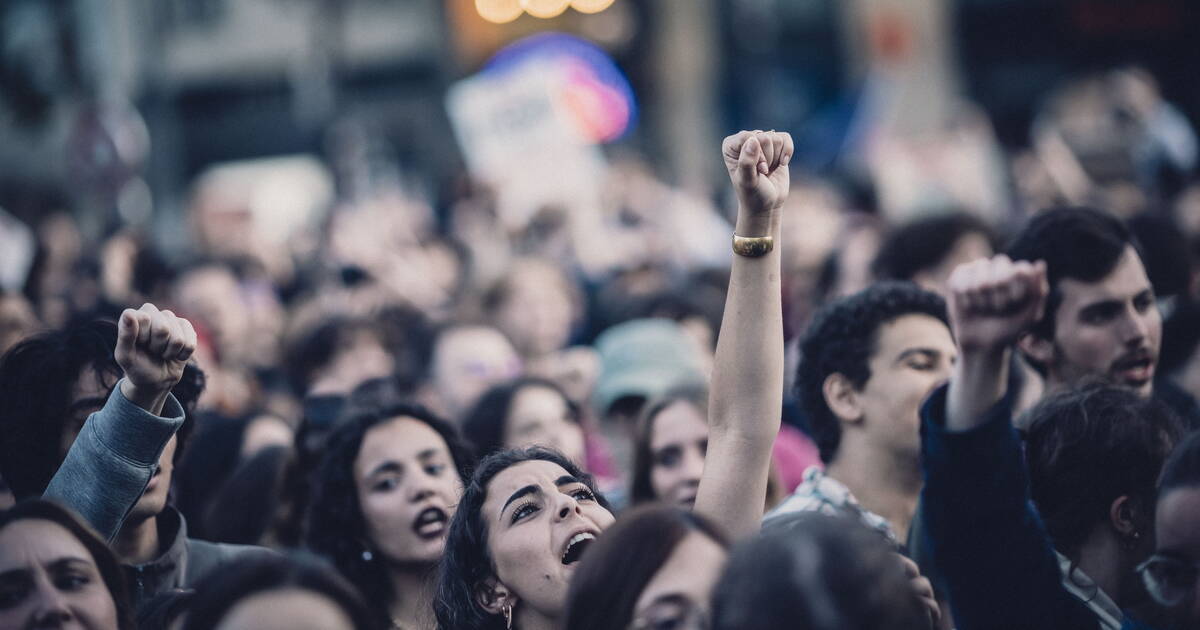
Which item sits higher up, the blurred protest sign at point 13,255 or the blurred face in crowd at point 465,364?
the blurred face in crowd at point 465,364

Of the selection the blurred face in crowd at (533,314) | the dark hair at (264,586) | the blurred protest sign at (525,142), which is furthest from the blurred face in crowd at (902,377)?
the blurred protest sign at (525,142)

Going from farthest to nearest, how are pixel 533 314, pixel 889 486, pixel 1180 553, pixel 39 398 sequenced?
pixel 533 314 → pixel 889 486 → pixel 39 398 → pixel 1180 553

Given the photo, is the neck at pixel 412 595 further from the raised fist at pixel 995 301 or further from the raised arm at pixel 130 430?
the raised fist at pixel 995 301

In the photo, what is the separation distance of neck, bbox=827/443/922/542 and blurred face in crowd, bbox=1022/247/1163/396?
544 mm

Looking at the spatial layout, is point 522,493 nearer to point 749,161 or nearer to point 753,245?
point 753,245

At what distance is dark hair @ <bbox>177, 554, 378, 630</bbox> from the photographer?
2.67 m

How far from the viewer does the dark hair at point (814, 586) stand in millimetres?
2219

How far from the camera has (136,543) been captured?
382 cm

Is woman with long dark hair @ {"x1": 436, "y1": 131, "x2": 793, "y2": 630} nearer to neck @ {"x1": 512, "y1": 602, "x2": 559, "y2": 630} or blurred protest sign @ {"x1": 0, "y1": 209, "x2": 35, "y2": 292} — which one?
neck @ {"x1": 512, "y1": 602, "x2": 559, "y2": 630}

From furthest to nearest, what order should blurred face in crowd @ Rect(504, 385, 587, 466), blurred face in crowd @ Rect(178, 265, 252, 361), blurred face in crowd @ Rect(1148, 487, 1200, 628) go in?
blurred face in crowd @ Rect(178, 265, 252, 361) < blurred face in crowd @ Rect(504, 385, 587, 466) < blurred face in crowd @ Rect(1148, 487, 1200, 628)

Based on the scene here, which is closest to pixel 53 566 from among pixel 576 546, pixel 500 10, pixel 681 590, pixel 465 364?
pixel 576 546

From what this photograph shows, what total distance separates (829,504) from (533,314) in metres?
4.14

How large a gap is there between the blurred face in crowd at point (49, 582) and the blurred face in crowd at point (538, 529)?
89cm

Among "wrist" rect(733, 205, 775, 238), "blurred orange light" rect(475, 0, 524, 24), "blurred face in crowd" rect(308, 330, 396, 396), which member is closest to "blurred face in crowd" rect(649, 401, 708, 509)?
"wrist" rect(733, 205, 775, 238)
